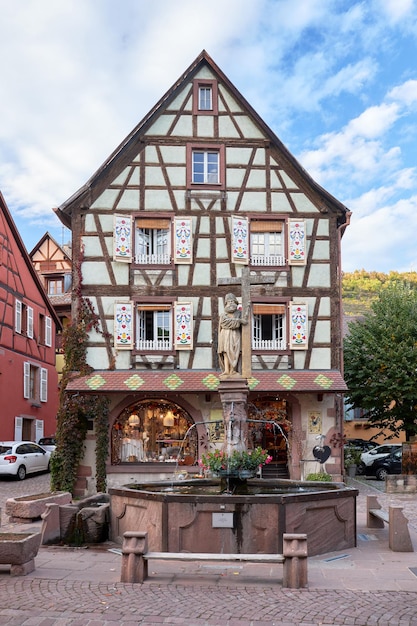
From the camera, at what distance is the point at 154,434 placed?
2267 centimetres

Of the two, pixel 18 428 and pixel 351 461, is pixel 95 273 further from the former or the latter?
pixel 351 461

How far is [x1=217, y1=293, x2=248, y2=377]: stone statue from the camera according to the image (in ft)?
44.6

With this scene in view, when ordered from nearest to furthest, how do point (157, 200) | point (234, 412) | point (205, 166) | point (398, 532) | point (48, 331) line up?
1. point (398, 532)
2. point (234, 412)
3. point (157, 200)
4. point (205, 166)
5. point (48, 331)

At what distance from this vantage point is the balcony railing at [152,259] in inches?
902

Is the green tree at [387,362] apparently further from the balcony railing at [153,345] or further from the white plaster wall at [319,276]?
the balcony railing at [153,345]

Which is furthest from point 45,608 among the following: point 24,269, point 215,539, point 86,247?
point 24,269

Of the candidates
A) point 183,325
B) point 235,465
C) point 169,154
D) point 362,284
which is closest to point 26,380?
point 183,325

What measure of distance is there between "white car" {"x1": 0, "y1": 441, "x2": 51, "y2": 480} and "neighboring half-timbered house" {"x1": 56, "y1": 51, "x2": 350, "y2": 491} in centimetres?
364

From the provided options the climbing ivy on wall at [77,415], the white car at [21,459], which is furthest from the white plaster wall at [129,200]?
the white car at [21,459]

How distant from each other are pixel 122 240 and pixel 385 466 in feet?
40.1

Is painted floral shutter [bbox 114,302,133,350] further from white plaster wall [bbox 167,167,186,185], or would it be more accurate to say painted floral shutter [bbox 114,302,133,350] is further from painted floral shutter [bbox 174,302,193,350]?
white plaster wall [bbox 167,167,186,185]

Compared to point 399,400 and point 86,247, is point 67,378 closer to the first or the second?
point 86,247

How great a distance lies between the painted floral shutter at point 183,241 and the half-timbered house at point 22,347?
31.4 ft

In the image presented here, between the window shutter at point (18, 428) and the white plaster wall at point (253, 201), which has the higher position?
the white plaster wall at point (253, 201)
